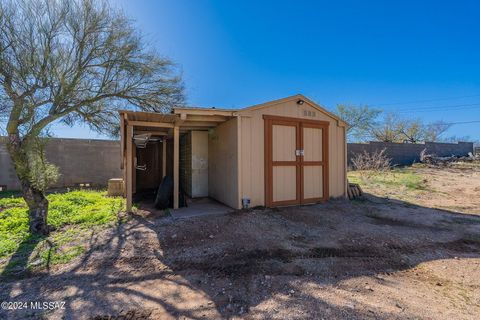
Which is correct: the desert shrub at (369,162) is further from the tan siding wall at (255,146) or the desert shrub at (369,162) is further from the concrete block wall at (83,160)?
the concrete block wall at (83,160)

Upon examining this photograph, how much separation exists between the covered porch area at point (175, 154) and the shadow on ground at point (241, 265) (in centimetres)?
114

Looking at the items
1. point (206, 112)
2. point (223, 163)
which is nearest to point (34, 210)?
point (206, 112)

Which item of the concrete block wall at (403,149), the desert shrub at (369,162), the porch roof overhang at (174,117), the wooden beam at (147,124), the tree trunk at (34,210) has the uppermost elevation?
the porch roof overhang at (174,117)

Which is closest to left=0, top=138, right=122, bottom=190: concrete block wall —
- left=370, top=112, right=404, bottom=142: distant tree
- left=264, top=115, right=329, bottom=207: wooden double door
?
left=264, top=115, right=329, bottom=207: wooden double door

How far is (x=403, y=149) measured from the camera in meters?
13.2

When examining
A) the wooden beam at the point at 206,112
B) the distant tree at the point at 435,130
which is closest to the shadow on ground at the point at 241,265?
the wooden beam at the point at 206,112

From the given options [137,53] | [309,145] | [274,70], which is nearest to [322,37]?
[274,70]

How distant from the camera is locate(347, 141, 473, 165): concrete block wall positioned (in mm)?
12203

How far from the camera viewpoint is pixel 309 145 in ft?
19.4

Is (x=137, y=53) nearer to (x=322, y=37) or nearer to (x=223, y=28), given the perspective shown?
(x=223, y=28)

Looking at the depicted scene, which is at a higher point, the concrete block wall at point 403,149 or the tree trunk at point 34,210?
the concrete block wall at point 403,149

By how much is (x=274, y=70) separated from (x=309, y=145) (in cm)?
661

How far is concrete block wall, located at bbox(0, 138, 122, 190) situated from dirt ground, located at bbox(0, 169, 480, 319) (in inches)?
255

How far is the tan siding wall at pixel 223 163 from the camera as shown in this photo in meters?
5.24
